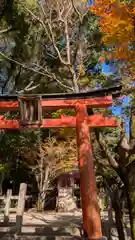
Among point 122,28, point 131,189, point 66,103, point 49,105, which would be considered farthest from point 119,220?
point 122,28

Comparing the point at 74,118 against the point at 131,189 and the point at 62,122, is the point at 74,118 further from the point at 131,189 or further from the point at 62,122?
the point at 131,189

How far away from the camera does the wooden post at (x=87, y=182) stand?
6189 mm

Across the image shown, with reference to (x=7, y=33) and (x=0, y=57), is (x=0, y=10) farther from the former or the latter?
(x=0, y=57)

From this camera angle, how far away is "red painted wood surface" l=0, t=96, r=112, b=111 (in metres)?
7.34

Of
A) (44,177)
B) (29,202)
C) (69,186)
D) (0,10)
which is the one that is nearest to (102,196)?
(69,186)

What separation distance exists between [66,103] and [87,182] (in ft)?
7.70

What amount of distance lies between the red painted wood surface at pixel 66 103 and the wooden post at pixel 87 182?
0.18m

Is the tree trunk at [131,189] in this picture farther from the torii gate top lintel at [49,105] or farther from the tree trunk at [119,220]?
the torii gate top lintel at [49,105]

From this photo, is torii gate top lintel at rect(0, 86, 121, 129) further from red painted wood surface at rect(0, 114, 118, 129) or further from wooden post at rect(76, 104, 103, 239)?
wooden post at rect(76, 104, 103, 239)

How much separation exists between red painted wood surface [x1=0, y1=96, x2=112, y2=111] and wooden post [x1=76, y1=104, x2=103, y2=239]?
0.18 meters

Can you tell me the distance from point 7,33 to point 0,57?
1.51 meters

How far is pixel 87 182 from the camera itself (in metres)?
6.58

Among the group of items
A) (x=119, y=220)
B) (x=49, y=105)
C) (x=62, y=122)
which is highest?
(x=49, y=105)

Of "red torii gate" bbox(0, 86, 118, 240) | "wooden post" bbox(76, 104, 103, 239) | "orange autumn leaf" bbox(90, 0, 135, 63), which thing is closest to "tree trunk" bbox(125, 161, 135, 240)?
"wooden post" bbox(76, 104, 103, 239)
